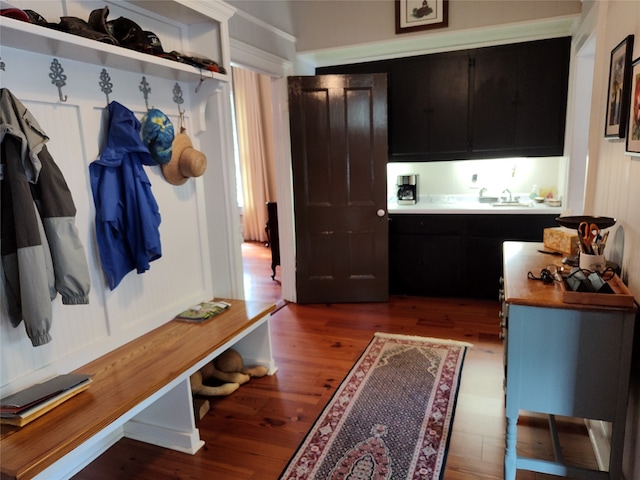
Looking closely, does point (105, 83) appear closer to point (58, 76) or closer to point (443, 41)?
point (58, 76)

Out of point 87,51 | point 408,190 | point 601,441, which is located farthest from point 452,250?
point 87,51

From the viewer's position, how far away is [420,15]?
11.4 ft

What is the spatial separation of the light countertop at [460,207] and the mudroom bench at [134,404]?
188 centimetres

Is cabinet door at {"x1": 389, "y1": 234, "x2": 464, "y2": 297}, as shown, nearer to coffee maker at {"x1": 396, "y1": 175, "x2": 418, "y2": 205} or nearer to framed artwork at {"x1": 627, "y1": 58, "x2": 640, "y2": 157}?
coffee maker at {"x1": 396, "y1": 175, "x2": 418, "y2": 205}

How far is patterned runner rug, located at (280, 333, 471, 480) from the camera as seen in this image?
73.9 inches

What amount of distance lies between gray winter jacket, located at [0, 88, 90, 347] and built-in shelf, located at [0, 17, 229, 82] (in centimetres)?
20

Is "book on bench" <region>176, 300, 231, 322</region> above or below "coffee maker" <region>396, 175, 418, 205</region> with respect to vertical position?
below

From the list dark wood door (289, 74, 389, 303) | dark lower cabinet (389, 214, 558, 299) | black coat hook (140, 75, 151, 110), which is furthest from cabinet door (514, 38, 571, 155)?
black coat hook (140, 75, 151, 110)

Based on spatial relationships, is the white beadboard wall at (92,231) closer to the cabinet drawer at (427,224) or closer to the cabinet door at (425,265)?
the cabinet drawer at (427,224)

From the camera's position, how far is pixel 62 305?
179 cm

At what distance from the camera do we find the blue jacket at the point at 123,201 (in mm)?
1908

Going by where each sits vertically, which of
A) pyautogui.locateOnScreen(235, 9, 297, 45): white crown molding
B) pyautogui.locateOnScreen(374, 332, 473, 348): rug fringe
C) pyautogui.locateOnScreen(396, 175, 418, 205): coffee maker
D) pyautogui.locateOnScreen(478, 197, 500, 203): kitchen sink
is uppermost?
pyautogui.locateOnScreen(235, 9, 297, 45): white crown molding

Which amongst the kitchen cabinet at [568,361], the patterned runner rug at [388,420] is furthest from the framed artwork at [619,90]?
the patterned runner rug at [388,420]

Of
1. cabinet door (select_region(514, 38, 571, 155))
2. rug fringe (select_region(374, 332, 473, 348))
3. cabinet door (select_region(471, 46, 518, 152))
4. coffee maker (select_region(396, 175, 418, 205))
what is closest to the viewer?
rug fringe (select_region(374, 332, 473, 348))
